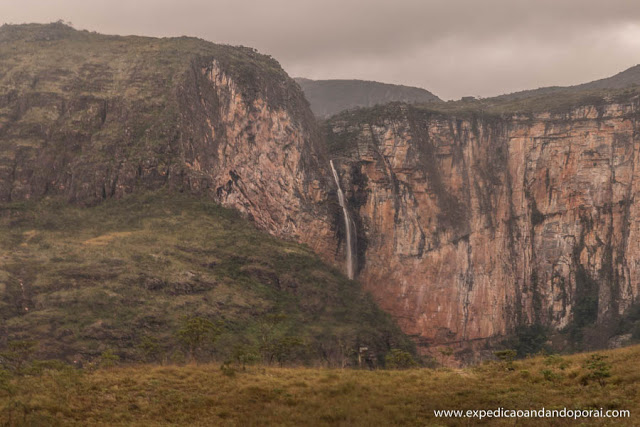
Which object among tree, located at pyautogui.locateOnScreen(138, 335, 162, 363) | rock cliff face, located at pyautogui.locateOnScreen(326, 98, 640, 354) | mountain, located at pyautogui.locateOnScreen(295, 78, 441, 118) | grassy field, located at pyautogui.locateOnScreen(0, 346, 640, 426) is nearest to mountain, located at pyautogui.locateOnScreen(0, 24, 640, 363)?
rock cliff face, located at pyautogui.locateOnScreen(326, 98, 640, 354)

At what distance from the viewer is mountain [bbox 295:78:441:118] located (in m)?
185

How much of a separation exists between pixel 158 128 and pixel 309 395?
168ft

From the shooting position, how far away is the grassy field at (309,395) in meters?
19.9

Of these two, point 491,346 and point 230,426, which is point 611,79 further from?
point 230,426

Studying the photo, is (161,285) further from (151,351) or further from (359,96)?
(359,96)

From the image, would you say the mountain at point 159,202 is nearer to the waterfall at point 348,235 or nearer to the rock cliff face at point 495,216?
the waterfall at point 348,235

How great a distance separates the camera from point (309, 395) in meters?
23.5

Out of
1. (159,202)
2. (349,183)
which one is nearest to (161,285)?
(159,202)

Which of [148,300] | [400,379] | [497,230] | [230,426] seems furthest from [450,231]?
[230,426]

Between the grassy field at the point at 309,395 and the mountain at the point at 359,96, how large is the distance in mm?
161550

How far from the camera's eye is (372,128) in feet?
286

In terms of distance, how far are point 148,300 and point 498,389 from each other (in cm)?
3334

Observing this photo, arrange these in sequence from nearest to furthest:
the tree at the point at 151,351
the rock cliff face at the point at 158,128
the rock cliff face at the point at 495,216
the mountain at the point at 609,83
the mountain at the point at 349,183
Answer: the tree at the point at 151,351, the mountain at the point at 349,183, the rock cliff face at the point at 158,128, the rock cliff face at the point at 495,216, the mountain at the point at 609,83

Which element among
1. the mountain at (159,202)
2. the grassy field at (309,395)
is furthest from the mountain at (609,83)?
the grassy field at (309,395)
